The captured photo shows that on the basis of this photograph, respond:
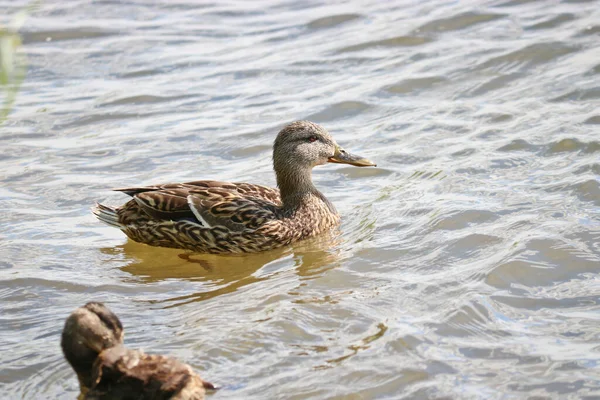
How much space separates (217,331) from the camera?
245 inches

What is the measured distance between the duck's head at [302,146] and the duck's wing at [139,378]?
3.90 meters

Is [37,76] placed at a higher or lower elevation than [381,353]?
higher

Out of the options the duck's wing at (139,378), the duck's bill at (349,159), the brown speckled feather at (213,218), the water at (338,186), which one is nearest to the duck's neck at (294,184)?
the brown speckled feather at (213,218)

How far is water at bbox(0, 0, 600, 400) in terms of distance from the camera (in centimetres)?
582

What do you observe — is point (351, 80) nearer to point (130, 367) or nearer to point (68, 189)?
Answer: point (68, 189)

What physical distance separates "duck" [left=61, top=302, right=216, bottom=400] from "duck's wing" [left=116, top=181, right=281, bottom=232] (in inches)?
119

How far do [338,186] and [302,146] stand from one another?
97 cm

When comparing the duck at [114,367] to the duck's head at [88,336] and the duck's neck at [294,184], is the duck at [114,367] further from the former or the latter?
the duck's neck at [294,184]

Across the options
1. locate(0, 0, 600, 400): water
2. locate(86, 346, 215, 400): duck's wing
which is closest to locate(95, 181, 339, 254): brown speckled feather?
locate(0, 0, 600, 400): water

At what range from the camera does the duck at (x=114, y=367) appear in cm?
486

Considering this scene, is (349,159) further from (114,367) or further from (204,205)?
(114,367)

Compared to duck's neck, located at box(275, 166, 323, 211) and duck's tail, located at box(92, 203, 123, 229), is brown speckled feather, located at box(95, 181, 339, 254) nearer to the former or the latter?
duck's tail, located at box(92, 203, 123, 229)

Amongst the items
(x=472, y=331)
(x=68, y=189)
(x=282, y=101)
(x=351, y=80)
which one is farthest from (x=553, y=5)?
(x=472, y=331)

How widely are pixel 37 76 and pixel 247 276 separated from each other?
6.57 m
